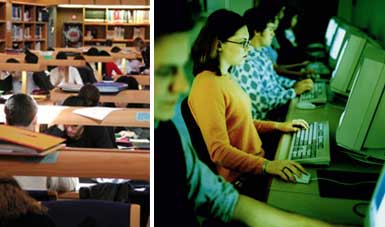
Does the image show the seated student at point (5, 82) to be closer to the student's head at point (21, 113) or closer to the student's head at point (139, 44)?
the student's head at point (21, 113)

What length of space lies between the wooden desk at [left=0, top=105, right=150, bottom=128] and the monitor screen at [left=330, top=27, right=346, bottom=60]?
0.85 meters

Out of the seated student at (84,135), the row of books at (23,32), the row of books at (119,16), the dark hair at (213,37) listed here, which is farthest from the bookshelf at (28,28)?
the dark hair at (213,37)

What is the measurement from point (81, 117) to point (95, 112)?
0.22 ft

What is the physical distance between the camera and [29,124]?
2748 mm

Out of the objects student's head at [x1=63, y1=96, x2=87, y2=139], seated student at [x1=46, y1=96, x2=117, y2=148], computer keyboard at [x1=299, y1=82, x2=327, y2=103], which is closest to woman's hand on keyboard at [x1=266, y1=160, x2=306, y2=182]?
computer keyboard at [x1=299, y1=82, x2=327, y2=103]

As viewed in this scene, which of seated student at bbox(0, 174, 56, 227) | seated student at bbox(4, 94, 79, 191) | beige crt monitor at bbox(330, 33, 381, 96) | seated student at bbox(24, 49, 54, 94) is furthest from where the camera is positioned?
seated student at bbox(24, 49, 54, 94)

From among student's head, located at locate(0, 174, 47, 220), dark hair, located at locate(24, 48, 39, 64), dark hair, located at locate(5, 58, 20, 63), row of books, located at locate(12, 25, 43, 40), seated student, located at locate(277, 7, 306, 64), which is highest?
seated student, located at locate(277, 7, 306, 64)

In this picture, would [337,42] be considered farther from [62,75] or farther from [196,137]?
[62,75]

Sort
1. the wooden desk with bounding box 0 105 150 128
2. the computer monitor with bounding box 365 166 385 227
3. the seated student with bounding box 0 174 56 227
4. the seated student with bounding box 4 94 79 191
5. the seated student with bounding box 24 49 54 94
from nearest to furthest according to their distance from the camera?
the computer monitor with bounding box 365 166 385 227
the seated student with bounding box 0 174 56 227
the seated student with bounding box 4 94 79 191
the wooden desk with bounding box 0 105 150 128
the seated student with bounding box 24 49 54 94

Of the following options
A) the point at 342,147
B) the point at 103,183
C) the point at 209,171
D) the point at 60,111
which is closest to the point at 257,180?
the point at 209,171

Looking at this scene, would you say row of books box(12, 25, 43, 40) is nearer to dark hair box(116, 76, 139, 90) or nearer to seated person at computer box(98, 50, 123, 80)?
seated person at computer box(98, 50, 123, 80)

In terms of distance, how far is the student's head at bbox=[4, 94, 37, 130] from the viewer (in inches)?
108

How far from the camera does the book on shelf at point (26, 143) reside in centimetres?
258

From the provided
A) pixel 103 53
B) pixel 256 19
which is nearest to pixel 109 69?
pixel 103 53
